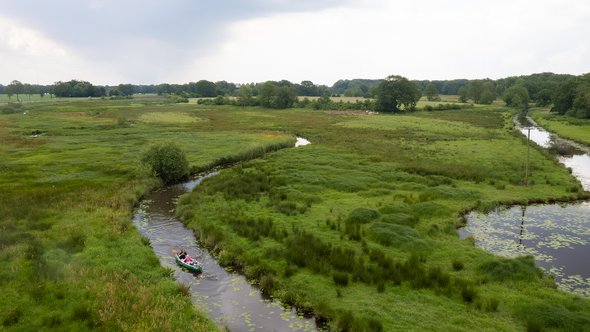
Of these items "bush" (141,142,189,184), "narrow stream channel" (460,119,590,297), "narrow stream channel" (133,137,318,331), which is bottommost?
"narrow stream channel" (133,137,318,331)

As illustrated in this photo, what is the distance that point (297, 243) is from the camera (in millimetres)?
28141

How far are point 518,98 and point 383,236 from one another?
6398 inches

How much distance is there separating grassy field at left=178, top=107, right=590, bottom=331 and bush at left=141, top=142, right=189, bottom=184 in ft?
19.4

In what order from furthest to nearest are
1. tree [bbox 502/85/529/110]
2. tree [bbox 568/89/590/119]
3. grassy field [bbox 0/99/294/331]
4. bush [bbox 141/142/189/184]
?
tree [bbox 502/85/529/110], tree [bbox 568/89/590/119], bush [bbox 141/142/189/184], grassy field [bbox 0/99/294/331]

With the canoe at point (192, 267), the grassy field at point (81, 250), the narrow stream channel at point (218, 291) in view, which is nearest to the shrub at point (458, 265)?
the narrow stream channel at point (218, 291)

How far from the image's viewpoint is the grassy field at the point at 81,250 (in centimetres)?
1931

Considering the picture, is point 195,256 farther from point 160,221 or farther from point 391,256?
point 391,256

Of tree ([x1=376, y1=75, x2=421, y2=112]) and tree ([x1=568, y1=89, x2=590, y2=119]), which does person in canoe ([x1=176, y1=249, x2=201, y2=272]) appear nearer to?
tree ([x1=568, y1=89, x2=590, y2=119])

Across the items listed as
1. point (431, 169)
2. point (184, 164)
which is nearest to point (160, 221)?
point (184, 164)

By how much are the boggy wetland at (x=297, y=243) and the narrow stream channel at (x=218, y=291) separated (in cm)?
19

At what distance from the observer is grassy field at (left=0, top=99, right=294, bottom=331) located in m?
19.3

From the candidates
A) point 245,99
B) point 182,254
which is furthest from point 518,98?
point 182,254

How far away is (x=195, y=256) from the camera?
28438 millimetres

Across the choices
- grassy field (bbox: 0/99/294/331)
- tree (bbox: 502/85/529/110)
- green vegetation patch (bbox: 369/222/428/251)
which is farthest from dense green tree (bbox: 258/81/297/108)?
green vegetation patch (bbox: 369/222/428/251)
